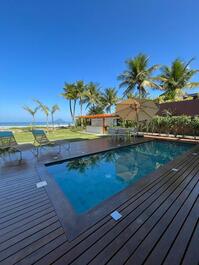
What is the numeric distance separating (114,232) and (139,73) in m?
15.9

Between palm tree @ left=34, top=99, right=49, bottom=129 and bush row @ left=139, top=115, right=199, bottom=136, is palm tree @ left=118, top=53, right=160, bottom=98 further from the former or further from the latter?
palm tree @ left=34, top=99, right=49, bottom=129

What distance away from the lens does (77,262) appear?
1493mm

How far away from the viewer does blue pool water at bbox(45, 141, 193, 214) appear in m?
3.53

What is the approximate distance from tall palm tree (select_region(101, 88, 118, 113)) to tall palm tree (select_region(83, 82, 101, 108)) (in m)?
0.93

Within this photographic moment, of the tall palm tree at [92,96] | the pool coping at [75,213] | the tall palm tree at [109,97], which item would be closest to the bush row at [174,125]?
the pool coping at [75,213]

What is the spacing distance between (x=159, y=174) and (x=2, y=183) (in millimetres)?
3969

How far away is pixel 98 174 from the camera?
491 centimetres

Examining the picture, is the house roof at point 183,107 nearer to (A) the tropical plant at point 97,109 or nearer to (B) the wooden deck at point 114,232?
(B) the wooden deck at point 114,232

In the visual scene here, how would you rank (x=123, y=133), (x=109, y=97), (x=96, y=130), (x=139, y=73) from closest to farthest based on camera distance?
(x=123, y=133) < (x=139, y=73) < (x=96, y=130) < (x=109, y=97)

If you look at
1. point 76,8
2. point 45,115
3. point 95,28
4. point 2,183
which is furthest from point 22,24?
point 2,183

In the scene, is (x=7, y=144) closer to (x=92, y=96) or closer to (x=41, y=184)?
(x=41, y=184)

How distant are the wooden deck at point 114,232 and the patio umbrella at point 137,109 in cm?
613

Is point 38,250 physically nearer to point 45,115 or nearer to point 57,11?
point 57,11

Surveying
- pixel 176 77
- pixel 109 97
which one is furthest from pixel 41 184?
pixel 109 97
